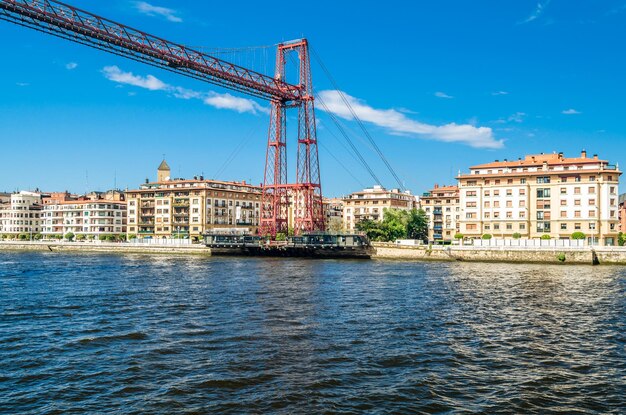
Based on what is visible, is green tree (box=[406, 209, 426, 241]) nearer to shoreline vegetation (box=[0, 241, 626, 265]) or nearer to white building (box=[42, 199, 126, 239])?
shoreline vegetation (box=[0, 241, 626, 265])

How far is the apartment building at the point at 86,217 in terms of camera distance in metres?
163

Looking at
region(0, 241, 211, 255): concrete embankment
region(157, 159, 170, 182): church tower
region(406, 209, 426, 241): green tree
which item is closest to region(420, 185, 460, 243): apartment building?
region(406, 209, 426, 241): green tree

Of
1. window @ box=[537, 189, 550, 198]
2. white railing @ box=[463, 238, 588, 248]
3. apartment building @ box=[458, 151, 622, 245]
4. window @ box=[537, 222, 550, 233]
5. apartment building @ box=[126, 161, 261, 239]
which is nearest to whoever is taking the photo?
white railing @ box=[463, 238, 588, 248]

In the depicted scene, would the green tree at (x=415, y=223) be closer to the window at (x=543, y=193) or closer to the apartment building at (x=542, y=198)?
the apartment building at (x=542, y=198)

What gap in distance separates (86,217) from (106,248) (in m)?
42.3

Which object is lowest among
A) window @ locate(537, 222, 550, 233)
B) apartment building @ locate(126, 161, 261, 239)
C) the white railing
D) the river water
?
the river water

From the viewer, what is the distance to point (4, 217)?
184m

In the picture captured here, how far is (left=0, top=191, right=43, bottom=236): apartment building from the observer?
181125mm

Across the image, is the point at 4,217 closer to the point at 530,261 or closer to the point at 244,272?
the point at 244,272

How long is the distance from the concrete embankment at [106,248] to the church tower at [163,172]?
45982mm

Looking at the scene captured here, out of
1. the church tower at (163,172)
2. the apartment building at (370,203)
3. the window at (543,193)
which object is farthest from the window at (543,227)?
the church tower at (163,172)

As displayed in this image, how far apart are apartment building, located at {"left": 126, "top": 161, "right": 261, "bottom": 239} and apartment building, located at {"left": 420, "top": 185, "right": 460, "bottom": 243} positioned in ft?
152

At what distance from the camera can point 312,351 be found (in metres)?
23.4

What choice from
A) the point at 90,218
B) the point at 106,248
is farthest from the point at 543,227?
the point at 90,218
